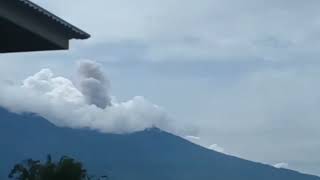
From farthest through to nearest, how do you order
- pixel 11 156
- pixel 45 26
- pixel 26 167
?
pixel 11 156 < pixel 26 167 < pixel 45 26

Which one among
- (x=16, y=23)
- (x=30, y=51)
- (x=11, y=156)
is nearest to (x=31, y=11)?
(x=16, y=23)

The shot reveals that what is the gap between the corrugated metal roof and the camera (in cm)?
1527

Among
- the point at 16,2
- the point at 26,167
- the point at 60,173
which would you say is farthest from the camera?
the point at 26,167

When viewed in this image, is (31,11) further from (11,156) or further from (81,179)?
(11,156)

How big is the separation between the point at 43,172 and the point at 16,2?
21.9 m

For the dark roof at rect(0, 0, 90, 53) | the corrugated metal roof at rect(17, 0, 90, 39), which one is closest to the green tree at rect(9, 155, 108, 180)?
the dark roof at rect(0, 0, 90, 53)

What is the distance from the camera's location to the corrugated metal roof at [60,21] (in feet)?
50.1

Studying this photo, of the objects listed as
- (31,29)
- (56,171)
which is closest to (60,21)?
(31,29)

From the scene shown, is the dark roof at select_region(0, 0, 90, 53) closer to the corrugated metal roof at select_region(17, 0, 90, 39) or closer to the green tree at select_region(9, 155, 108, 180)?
the corrugated metal roof at select_region(17, 0, 90, 39)

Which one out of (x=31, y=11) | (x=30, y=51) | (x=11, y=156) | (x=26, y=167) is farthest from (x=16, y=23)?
(x=11, y=156)

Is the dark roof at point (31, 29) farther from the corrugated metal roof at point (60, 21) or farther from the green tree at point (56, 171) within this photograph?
the green tree at point (56, 171)

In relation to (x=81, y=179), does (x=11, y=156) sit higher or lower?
higher

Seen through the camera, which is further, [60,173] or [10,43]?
[60,173]

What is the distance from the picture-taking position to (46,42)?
16.5 metres
